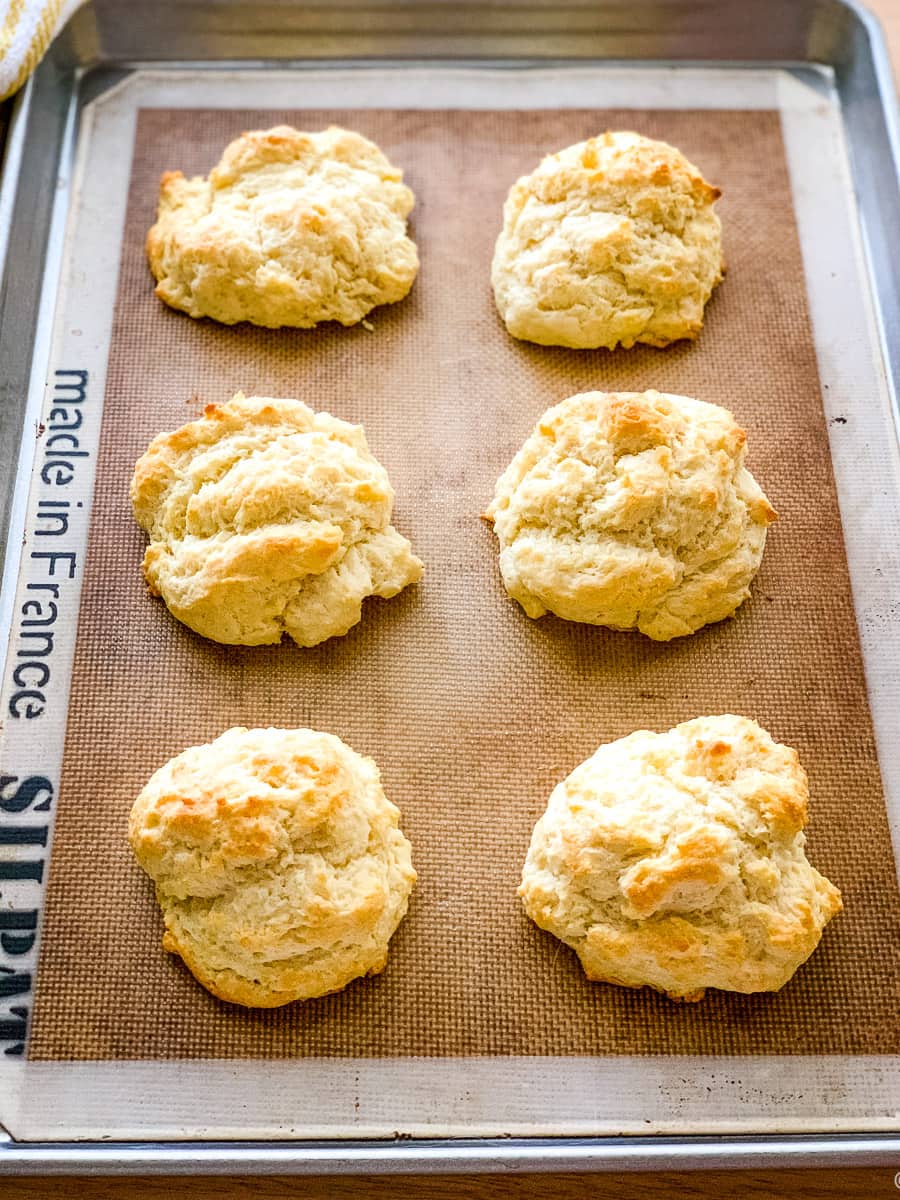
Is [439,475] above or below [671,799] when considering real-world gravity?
above

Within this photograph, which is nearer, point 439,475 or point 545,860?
point 545,860

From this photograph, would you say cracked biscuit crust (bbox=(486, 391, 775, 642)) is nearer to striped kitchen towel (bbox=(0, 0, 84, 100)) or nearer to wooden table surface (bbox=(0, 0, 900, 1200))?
wooden table surface (bbox=(0, 0, 900, 1200))

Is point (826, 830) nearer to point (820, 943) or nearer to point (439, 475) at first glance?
point (820, 943)

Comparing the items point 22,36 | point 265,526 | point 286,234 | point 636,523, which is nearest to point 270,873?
point 265,526

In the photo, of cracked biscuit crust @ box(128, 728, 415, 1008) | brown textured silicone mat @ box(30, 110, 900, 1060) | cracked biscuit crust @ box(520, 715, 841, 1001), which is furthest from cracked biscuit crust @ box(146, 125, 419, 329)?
cracked biscuit crust @ box(520, 715, 841, 1001)

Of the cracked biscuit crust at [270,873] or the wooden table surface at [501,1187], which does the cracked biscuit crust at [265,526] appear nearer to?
the cracked biscuit crust at [270,873]

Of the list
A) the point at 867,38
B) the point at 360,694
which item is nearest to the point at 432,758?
the point at 360,694

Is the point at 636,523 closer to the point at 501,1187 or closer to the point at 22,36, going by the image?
the point at 501,1187

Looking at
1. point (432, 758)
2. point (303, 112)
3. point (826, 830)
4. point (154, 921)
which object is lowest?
point (154, 921)
